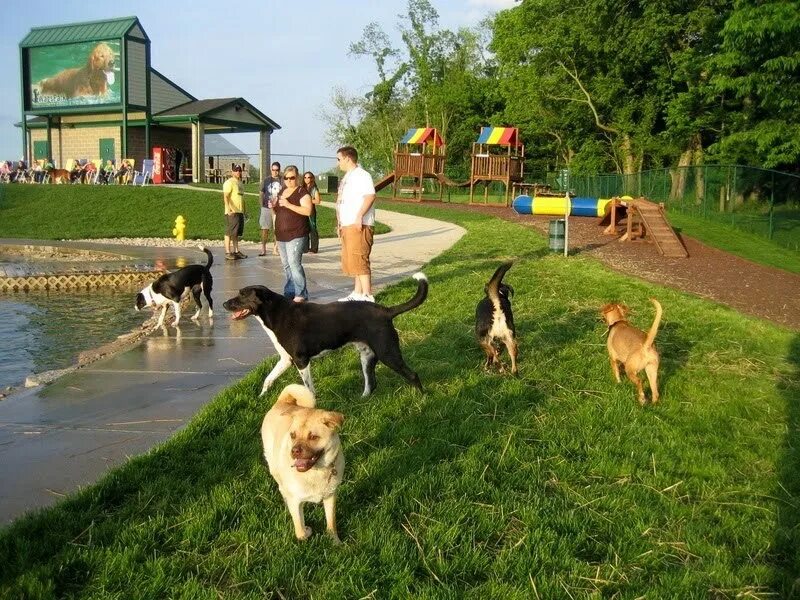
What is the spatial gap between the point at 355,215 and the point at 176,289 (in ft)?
8.19

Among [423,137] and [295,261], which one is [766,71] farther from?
[295,261]

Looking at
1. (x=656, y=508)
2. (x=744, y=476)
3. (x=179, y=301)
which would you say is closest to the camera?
(x=656, y=508)

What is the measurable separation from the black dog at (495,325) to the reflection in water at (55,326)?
14.1 ft

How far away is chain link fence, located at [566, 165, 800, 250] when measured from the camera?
18.1 metres

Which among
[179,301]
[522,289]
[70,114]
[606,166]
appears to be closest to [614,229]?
[522,289]

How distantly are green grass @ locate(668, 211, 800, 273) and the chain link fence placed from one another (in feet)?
0.86

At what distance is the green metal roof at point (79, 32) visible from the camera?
3634cm

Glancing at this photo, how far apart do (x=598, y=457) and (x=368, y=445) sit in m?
1.49

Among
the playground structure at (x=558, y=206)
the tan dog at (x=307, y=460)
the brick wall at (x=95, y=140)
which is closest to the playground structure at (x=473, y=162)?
the playground structure at (x=558, y=206)

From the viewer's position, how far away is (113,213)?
25094 millimetres

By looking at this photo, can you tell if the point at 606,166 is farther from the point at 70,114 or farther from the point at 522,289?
the point at 522,289

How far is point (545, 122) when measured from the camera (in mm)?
43844

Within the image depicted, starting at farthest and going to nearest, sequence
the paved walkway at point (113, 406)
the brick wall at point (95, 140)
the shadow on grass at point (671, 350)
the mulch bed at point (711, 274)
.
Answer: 1. the brick wall at point (95, 140)
2. the mulch bed at point (711, 274)
3. the shadow on grass at point (671, 350)
4. the paved walkway at point (113, 406)

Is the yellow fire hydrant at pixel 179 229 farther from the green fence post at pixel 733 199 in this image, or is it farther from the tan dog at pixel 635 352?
the green fence post at pixel 733 199
